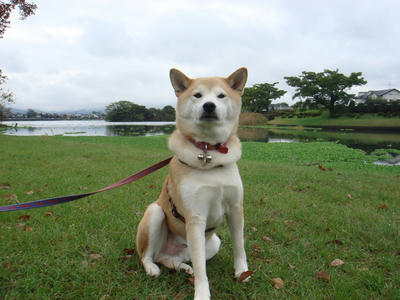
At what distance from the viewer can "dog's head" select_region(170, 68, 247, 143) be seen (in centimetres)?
215

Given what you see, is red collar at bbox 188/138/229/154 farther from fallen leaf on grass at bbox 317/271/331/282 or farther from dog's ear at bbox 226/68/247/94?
fallen leaf on grass at bbox 317/271/331/282

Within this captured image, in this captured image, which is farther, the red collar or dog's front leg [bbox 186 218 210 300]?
the red collar

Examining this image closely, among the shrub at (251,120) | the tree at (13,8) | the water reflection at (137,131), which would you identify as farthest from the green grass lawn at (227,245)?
the shrub at (251,120)

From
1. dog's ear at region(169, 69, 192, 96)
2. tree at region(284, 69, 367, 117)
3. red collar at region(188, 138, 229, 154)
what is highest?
tree at region(284, 69, 367, 117)

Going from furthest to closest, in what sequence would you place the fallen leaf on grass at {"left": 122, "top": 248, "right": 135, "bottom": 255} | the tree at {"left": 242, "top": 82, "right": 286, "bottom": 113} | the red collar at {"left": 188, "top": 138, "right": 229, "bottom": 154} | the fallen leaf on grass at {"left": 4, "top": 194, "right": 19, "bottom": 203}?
the tree at {"left": 242, "top": 82, "right": 286, "bottom": 113} < the fallen leaf on grass at {"left": 4, "top": 194, "right": 19, "bottom": 203} < the fallen leaf on grass at {"left": 122, "top": 248, "right": 135, "bottom": 255} < the red collar at {"left": 188, "top": 138, "right": 229, "bottom": 154}

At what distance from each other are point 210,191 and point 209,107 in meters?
0.72

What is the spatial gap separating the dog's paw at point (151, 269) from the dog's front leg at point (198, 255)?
52 cm

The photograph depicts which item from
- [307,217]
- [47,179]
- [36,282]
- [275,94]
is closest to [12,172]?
[47,179]

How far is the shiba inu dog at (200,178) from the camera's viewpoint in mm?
2113

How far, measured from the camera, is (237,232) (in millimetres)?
2381

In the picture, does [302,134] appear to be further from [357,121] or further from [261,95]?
[261,95]

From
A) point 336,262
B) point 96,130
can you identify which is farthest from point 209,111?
point 96,130

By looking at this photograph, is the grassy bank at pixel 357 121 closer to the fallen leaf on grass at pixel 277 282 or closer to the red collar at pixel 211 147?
the fallen leaf on grass at pixel 277 282

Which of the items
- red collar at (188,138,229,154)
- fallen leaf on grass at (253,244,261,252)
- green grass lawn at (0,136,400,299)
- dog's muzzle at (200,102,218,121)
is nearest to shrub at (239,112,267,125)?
green grass lawn at (0,136,400,299)
